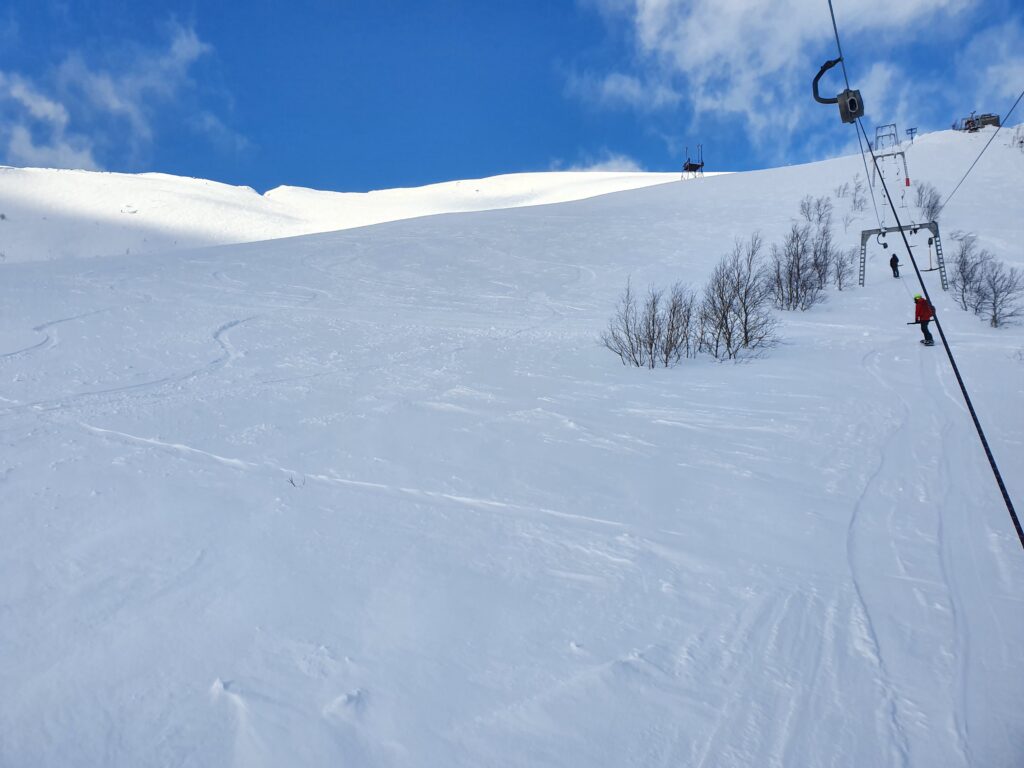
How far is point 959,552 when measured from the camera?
3973mm

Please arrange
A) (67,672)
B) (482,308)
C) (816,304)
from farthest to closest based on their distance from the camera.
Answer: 1. (816,304)
2. (482,308)
3. (67,672)

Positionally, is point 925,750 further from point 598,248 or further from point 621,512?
point 598,248

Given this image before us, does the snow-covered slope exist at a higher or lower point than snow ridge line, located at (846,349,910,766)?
higher

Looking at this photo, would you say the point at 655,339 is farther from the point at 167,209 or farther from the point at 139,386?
the point at 167,209

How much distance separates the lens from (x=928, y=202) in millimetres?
25312

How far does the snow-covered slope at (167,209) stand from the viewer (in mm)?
33344

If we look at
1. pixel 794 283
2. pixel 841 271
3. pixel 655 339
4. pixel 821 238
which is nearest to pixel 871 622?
pixel 655 339

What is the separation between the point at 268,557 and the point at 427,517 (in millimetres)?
1079

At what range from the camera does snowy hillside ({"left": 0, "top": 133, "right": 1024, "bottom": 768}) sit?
254cm

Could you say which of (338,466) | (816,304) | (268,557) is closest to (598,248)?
(816,304)

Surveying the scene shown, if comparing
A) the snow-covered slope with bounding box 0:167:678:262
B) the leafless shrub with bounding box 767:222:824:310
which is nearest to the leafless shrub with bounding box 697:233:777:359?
the leafless shrub with bounding box 767:222:824:310

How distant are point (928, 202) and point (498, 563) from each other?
94.3 feet

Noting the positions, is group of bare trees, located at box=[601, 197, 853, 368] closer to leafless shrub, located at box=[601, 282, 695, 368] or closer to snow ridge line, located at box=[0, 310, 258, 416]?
leafless shrub, located at box=[601, 282, 695, 368]

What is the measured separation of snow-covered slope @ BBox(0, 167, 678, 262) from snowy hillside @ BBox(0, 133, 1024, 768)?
25.4 metres
